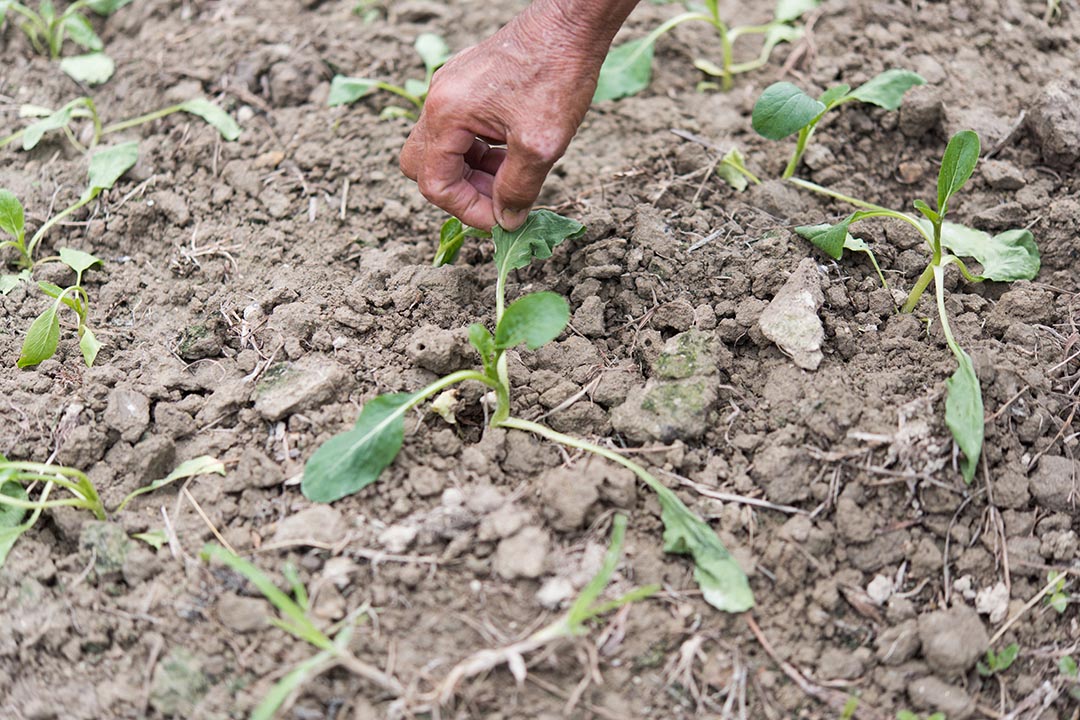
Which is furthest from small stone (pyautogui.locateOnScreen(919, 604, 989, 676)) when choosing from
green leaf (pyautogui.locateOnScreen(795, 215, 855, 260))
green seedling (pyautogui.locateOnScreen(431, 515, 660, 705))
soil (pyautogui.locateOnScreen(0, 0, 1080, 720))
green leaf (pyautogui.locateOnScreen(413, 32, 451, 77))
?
green leaf (pyautogui.locateOnScreen(413, 32, 451, 77))

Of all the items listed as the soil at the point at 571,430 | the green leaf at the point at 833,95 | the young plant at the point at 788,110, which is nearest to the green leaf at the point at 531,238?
the soil at the point at 571,430

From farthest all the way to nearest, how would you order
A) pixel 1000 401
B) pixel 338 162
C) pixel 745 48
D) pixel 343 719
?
pixel 745 48 < pixel 338 162 < pixel 1000 401 < pixel 343 719

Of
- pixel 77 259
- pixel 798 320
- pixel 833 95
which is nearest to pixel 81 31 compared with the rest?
pixel 77 259

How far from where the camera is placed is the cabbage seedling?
10.6 ft

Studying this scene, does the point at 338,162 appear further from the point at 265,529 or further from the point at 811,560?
the point at 811,560

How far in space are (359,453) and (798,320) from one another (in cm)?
101

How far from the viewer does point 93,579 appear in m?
1.96

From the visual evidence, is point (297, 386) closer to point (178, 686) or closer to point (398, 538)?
point (398, 538)

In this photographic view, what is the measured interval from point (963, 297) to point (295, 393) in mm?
1592

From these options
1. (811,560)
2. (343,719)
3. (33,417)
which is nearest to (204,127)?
(33,417)

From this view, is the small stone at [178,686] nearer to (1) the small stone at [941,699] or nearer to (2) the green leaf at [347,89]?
(1) the small stone at [941,699]

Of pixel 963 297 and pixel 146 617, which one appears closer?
pixel 146 617

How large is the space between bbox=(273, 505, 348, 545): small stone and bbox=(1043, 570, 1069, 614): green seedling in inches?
56.2

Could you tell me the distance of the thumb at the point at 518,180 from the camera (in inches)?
80.9
